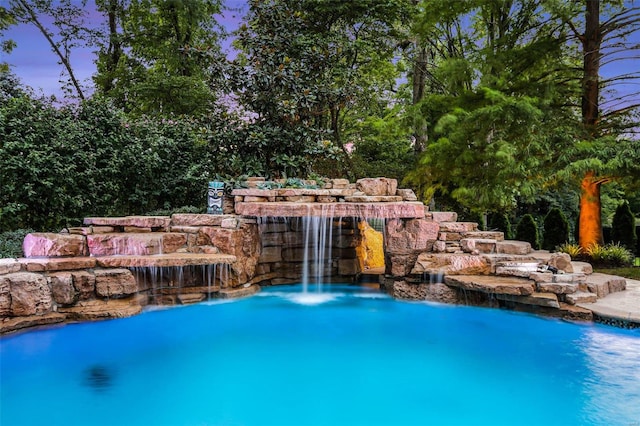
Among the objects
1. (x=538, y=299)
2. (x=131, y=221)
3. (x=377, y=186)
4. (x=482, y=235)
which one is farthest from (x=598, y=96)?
(x=131, y=221)

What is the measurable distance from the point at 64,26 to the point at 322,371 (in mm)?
15943

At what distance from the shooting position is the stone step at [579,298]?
6.43 metres

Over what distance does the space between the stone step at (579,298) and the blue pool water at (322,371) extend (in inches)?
19.9

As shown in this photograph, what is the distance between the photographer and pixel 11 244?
6.81 metres

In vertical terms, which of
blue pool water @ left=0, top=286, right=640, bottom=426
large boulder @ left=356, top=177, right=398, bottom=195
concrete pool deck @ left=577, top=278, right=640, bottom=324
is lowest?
blue pool water @ left=0, top=286, right=640, bottom=426

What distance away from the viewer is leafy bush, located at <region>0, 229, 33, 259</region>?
6.64 meters

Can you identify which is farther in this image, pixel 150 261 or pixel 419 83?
pixel 419 83

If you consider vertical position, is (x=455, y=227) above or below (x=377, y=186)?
below

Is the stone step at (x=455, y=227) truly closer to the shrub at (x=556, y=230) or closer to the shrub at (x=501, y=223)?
the shrub at (x=556, y=230)

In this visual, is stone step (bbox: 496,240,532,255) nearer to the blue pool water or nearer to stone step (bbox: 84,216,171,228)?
the blue pool water

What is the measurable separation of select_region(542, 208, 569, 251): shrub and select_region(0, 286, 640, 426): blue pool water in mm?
5700

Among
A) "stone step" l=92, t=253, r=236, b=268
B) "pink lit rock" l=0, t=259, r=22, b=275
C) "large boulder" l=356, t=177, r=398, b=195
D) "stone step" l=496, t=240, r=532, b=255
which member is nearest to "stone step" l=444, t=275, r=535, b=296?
"stone step" l=496, t=240, r=532, b=255

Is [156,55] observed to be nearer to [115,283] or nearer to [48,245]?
[48,245]

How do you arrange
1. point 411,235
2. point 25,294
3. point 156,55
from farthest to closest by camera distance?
point 156,55 < point 411,235 < point 25,294
